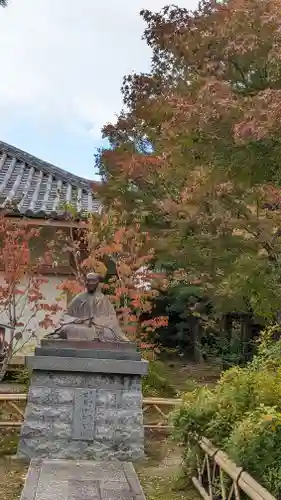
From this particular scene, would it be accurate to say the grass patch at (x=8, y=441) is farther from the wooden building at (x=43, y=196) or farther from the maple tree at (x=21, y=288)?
the wooden building at (x=43, y=196)

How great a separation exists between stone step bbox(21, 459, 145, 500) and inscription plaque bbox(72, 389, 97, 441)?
34 cm

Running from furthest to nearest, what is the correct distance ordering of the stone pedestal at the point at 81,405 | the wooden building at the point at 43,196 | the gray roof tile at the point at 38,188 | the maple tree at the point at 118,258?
1. the maple tree at the point at 118,258
2. the gray roof tile at the point at 38,188
3. the wooden building at the point at 43,196
4. the stone pedestal at the point at 81,405

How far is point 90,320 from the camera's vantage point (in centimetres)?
842

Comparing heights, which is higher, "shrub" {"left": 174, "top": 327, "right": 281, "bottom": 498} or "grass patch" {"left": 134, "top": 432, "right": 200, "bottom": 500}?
"shrub" {"left": 174, "top": 327, "right": 281, "bottom": 498}

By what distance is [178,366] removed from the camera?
19.6 metres

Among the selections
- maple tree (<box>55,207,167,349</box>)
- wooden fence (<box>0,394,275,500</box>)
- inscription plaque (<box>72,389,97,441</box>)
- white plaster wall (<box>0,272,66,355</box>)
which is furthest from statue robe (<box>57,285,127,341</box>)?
white plaster wall (<box>0,272,66,355</box>)

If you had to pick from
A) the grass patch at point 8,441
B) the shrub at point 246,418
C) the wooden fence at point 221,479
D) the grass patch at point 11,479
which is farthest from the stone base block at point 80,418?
the wooden fence at point 221,479

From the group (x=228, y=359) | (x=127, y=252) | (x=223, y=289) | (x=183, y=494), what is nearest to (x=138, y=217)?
(x=127, y=252)

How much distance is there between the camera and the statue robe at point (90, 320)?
833cm

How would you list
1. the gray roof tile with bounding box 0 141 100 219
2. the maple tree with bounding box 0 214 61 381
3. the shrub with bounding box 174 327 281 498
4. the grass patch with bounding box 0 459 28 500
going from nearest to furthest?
the shrub with bounding box 174 327 281 498 < the grass patch with bounding box 0 459 28 500 < the maple tree with bounding box 0 214 61 381 < the gray roof tile with bounding box 0 141 100 219

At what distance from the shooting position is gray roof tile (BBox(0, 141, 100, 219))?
1260 centimetres

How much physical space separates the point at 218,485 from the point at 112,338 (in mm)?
2879

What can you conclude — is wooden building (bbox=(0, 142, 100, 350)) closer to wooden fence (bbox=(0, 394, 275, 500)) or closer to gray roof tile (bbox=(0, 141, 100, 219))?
gray roof tile (bbox=(0, 141, 100, 219))

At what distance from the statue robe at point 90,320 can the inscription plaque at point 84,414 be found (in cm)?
73
